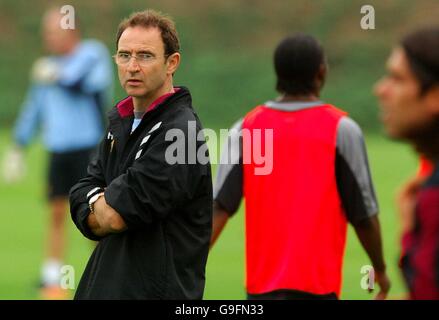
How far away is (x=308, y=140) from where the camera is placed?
6.12 meters

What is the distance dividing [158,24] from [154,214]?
904mm

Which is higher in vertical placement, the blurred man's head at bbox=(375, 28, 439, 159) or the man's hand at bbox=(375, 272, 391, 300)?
the blurred man's head at bbox=(375, 28, 439, 159)

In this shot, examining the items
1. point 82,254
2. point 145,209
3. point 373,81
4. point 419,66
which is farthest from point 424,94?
point 373,81

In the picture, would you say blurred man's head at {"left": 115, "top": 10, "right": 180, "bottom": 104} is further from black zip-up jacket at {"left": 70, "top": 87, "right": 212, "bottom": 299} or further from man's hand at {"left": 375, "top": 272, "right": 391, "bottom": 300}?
man's hand at {"left": 375, "top": 272, "right": 391, "bottom": 300}

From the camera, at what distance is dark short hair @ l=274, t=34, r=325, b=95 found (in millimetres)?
6273

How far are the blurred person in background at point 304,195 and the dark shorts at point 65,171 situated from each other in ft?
17.9

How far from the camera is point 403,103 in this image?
353cm

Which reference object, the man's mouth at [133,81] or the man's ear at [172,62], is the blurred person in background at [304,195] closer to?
the man's ear at [172,62]

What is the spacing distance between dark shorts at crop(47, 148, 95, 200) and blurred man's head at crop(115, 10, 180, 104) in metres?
6.12

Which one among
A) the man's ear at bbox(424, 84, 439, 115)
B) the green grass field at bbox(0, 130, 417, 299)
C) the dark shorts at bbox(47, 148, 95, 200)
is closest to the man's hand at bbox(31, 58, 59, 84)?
the dark shorts at bbox(47, 148, 95, 200)

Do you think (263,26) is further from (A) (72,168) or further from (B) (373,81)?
(A) (72,168)

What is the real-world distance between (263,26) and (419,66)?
30310 mm

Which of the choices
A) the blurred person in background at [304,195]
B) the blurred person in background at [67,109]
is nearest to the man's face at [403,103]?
the blurred person in background at [304,195]
